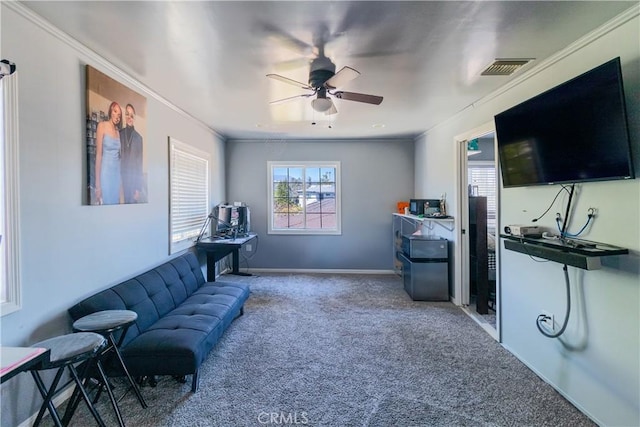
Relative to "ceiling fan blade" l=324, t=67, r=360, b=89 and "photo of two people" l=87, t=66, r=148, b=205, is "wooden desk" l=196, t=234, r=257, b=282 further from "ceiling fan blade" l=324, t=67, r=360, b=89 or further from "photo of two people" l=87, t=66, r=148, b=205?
"ceiling fan blade" l=324, t=67, r=360, b=89

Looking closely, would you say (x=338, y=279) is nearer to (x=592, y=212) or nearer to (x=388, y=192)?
(x=388, y=192)

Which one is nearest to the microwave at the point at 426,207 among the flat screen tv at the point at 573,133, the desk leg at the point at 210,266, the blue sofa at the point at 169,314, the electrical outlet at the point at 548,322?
the flat screen tv at the point at 573,133

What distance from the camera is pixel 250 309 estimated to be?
3709 mm

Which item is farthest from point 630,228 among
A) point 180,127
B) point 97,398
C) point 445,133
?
point 180,127

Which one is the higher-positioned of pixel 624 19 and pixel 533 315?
pixel 624 19

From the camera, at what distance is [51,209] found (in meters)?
1.93

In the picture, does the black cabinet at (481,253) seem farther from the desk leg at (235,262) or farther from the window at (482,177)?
the desk leg at (235,262)

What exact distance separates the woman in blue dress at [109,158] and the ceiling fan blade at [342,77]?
Answer: 70.4 inches

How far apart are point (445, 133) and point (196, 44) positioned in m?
3.39

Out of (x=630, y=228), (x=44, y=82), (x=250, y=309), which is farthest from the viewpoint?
(x=250, y=309)

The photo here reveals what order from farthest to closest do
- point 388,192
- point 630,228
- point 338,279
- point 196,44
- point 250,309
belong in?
1. point 388,192
2. point 338,279
3. point 250,309
4. point 196,44
5. point 630,228

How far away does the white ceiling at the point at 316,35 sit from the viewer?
66.3 inches

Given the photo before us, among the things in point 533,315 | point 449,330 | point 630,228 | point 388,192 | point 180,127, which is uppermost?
point 180,127

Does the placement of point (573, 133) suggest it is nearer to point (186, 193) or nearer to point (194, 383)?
point (194, 383)
